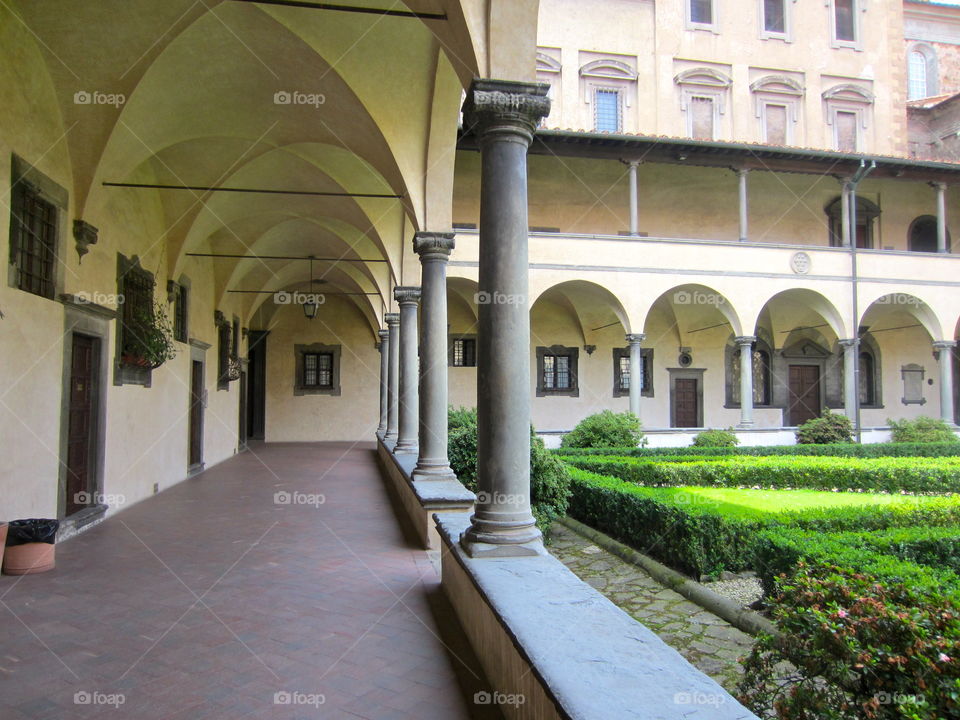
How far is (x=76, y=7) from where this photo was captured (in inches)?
233

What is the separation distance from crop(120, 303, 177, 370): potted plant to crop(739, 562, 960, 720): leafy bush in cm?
809

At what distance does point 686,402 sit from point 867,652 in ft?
65.5

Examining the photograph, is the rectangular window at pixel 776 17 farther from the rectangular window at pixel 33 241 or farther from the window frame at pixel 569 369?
the rectangular window at pixel 33 241

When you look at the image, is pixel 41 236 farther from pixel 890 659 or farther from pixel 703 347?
pixel 703 347

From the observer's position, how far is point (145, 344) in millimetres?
8992

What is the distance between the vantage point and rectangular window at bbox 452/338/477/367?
21.3 meters

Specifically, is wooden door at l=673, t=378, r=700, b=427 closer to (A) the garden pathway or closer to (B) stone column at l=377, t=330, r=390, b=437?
(B) stone column at l=377, t=330, r=390, b=437

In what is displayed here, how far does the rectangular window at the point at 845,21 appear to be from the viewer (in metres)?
23.4

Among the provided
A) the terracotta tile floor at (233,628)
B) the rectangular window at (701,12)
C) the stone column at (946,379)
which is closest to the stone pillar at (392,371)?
the terracotta tile floor at (233,628)

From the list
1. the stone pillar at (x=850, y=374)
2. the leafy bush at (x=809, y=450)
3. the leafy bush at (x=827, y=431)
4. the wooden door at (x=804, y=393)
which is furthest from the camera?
the wooden door at (x=804, y=393)

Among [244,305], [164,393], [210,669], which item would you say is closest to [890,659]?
[210,669]

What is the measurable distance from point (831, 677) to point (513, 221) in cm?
287

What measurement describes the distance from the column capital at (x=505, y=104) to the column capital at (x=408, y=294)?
6.23 m

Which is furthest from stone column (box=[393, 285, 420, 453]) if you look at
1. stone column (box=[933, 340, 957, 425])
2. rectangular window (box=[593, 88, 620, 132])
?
stone column (box=[933, 340, 957, 425])
